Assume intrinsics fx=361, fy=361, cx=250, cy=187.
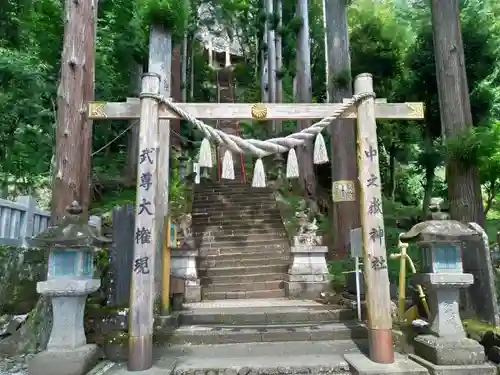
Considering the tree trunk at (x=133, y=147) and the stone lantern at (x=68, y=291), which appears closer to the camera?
the stone lantern at (x=68, y=291)

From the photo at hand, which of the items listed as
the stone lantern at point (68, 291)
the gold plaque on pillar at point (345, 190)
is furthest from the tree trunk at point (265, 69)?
the stone lantern at point (68, 291)

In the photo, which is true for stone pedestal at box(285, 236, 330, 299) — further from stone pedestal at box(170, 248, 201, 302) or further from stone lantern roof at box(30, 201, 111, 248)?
stone lantern roof at box(30, 201, 111, 248)

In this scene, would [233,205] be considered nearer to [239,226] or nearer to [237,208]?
[237,208]

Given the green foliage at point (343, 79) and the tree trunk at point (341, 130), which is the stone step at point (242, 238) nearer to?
the tree trunk at point (341, 130)

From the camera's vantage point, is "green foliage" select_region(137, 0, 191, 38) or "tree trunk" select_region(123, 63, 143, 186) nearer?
"green foliage" select_region(137, 0, 191, 38)

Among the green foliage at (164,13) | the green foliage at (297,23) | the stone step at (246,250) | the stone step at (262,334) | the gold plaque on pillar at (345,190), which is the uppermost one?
the green foliage at (297,23)

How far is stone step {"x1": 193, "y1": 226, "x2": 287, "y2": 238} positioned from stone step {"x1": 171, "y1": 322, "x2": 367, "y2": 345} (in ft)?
17.0

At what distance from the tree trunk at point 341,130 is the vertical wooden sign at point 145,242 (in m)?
6.53

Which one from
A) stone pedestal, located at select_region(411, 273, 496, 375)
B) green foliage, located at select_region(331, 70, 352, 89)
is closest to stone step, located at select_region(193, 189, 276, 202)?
green foliage, located at select_region(331, 70, 352, 89)

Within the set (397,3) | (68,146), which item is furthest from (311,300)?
(397,3)

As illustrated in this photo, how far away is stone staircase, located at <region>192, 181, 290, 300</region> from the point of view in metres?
9.14

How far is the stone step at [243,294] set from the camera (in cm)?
868

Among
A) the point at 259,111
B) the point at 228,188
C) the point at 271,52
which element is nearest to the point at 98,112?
the point at 259,111

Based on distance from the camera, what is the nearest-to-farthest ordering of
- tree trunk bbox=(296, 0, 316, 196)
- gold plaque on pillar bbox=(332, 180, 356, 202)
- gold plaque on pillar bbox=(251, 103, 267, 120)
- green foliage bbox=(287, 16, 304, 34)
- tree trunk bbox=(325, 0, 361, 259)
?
1. gold plaque on pillar bbox=(251, 103, 267, 120)
2. gold plaque on pillar bbox=(332, 180, 356, 202)
3. tree trunk bbox=(325, 0, 361, 259)
4. tree trunk bbox=(296, 0, 316, 196)
5. green foliage bbox=(287, 16, 304, 34)
